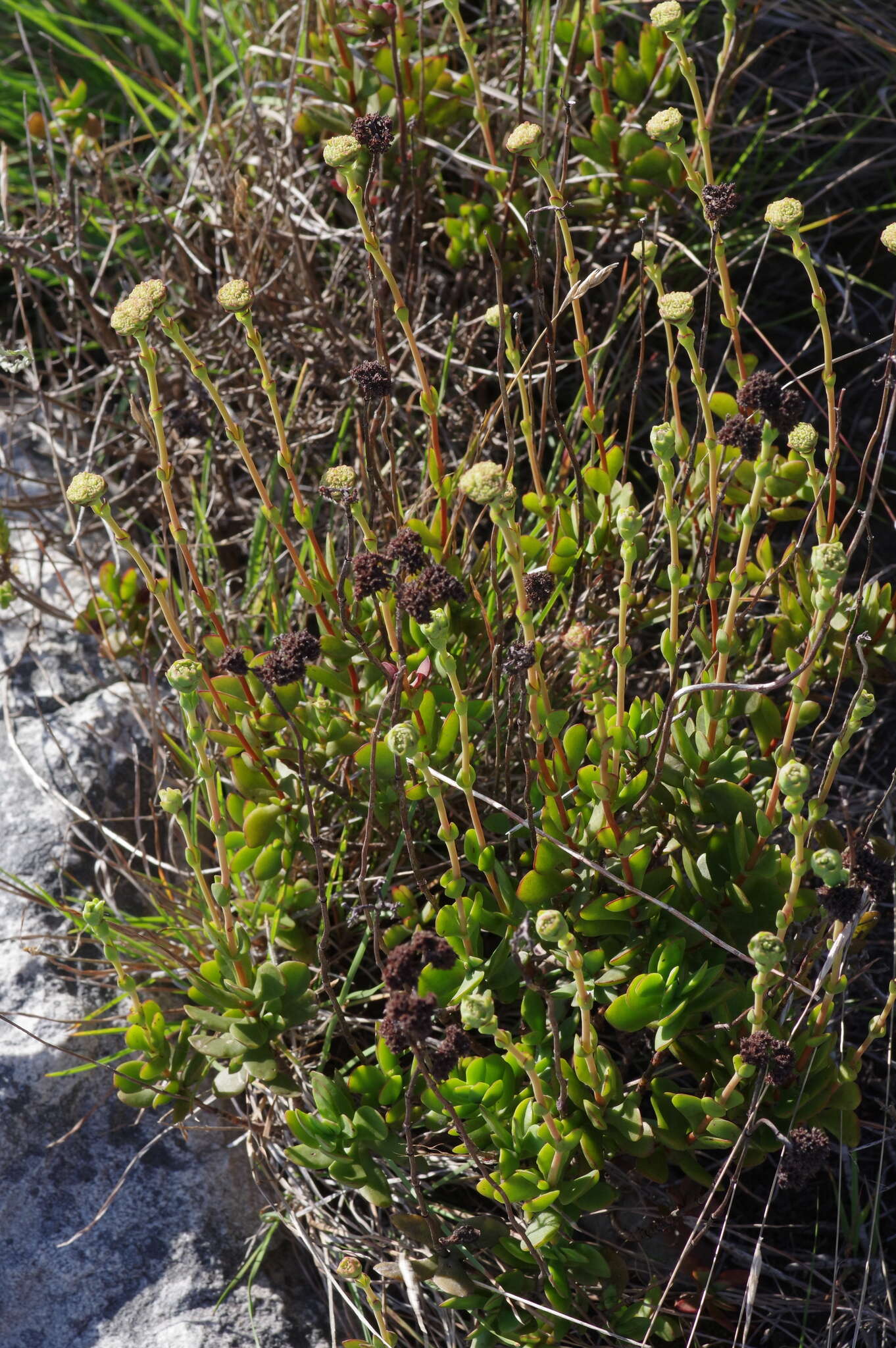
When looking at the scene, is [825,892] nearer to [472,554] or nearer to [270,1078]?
[270,1078]

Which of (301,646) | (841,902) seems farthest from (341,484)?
(841,902)

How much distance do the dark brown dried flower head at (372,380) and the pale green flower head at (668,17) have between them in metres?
0.66

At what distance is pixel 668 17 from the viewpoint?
1.74 meters

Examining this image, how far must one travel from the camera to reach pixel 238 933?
6.25 ft

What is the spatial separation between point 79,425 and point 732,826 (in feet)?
6.98

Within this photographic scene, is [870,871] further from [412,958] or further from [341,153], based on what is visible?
[341,153]

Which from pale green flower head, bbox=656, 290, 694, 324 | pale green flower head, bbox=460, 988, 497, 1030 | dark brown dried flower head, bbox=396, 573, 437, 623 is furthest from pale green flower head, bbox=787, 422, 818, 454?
pale green flower head, bbox=460, 988, 497, 1030

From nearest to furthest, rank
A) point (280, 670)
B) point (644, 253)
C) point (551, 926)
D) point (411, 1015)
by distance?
point (411, 1015)
point (551, 926)
point (280, 670)
point (644, 253)

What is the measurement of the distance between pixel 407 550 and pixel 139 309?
0.53m

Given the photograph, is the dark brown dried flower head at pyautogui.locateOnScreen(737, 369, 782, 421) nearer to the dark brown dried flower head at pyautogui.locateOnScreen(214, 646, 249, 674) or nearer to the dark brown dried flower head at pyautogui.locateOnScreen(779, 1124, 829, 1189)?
the dark brown dried flower head at pyautogui.locateOnScreen(214, 646, 249, 674)

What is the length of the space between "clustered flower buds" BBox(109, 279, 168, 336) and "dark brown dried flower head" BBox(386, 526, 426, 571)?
0.49 m

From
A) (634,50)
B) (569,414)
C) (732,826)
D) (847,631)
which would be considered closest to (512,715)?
(732,826)

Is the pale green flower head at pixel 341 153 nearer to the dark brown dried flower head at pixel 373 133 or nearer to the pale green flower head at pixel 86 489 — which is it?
the dark brown dried flower head at pixel 373 133

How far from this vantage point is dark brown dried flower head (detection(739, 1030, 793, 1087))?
1634 millimetres
